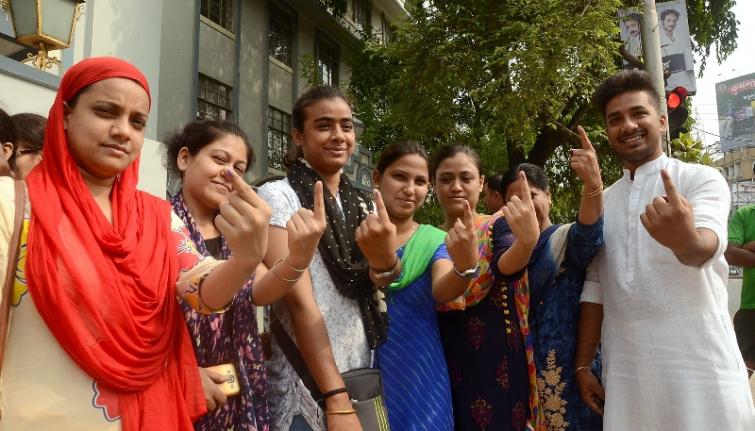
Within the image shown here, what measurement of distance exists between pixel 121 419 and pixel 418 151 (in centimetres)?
159

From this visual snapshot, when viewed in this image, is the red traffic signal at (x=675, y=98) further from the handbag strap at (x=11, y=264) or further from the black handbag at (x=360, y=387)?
the handbag strap at (x=11, y=264)

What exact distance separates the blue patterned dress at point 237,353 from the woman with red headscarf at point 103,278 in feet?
0.92

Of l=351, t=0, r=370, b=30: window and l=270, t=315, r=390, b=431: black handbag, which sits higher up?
l=351, t=0, r=370, b=30: window

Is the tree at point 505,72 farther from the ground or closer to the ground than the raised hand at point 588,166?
farther from the ground

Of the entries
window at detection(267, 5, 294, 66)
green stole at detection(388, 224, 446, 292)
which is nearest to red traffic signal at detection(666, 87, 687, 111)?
green stole at detection(388, 224, 446, 292)

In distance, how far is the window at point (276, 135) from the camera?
1361 centimetres

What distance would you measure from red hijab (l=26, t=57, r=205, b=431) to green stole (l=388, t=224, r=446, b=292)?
0.95 metres

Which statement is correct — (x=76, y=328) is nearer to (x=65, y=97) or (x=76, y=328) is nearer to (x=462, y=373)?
(x=65, y=97)

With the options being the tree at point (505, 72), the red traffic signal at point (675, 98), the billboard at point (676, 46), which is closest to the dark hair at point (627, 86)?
the red traffic signal at point (675, 98)

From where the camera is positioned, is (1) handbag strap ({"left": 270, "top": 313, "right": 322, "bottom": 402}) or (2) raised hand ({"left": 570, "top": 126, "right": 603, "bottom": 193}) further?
(2) raised hand ({"left": 570, "top": 126, "right": 603, "bottom": 193})

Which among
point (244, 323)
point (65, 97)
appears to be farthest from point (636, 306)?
point (65, 97)

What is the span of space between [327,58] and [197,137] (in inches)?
565

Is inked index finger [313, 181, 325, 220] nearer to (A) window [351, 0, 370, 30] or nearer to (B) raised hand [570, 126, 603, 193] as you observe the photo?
(B) raised hand [570, 126, 603, 193]

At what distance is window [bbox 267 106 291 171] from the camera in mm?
13609
